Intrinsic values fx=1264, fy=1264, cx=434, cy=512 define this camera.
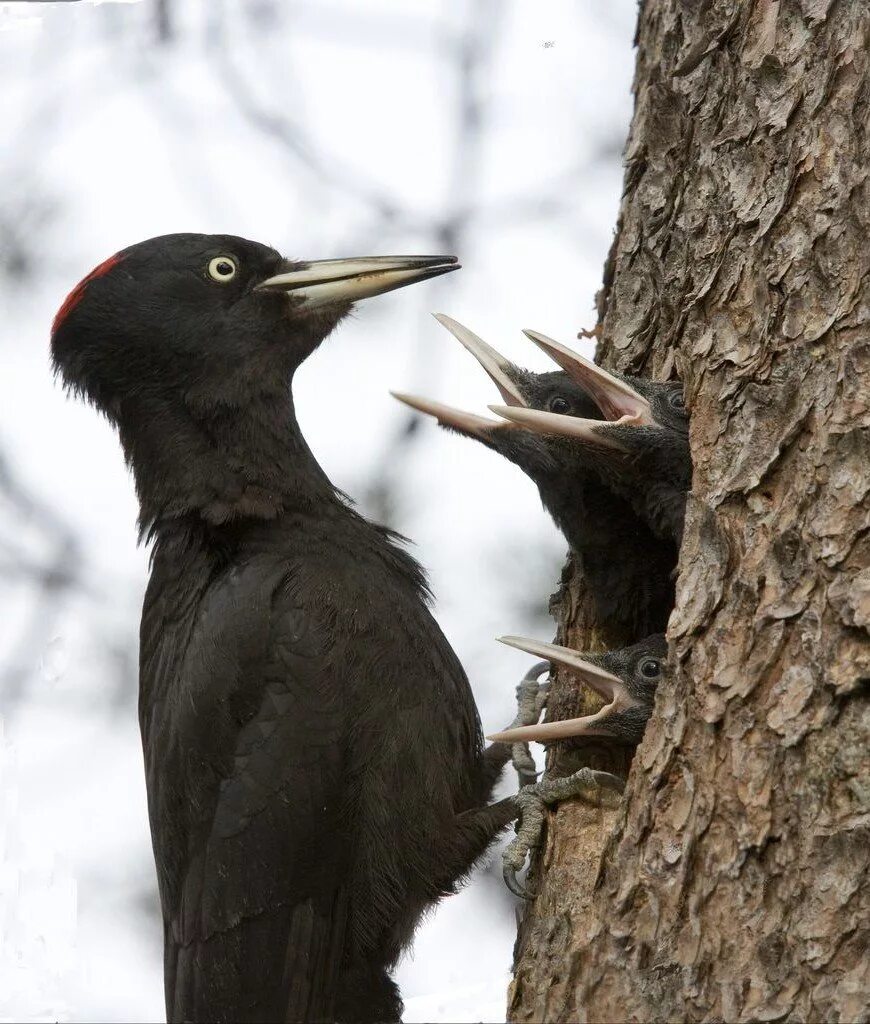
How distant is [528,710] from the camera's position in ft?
12.8

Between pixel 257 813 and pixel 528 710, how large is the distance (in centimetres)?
92

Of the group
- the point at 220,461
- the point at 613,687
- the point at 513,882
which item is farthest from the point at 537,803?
the point at 220,461

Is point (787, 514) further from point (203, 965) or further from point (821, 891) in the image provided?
point (203, 965)

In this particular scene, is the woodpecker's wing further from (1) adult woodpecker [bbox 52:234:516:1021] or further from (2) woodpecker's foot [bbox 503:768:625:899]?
(2) woodpecker's foot [bbox 503:768:625:899]

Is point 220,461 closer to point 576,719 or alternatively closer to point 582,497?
point 582,497

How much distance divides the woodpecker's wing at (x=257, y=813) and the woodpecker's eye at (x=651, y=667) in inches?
32.9

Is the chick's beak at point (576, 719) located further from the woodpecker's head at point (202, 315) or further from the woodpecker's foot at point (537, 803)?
the woodpecker's head at point (202, 315)

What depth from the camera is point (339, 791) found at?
3.45m

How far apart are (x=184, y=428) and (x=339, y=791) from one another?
1258 mm

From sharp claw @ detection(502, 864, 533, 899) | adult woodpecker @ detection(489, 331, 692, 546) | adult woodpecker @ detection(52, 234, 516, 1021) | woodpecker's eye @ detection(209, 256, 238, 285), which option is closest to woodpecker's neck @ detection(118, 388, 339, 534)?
adult woodpecker @ detection(52, 234, 516, 1021)

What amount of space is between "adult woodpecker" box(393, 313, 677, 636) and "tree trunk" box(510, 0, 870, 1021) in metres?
0.46

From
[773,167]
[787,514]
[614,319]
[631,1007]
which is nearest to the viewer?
[631,1007]

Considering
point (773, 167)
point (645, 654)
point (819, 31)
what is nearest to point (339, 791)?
point (645, 654)

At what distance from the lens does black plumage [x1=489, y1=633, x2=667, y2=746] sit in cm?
332
